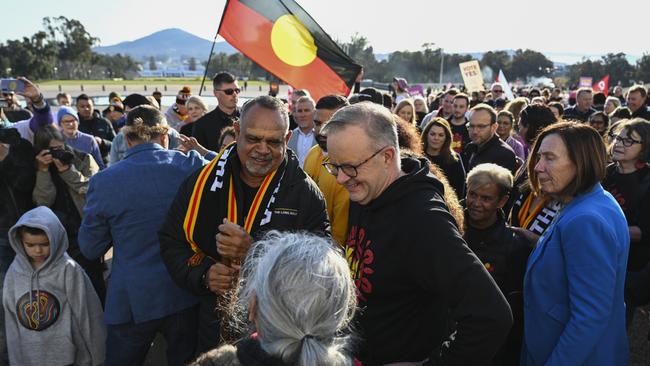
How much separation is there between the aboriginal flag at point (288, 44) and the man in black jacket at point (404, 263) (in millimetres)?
3840

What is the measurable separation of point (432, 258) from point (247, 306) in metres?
0.62

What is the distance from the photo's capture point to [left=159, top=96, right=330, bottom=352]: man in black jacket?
7.58 feet

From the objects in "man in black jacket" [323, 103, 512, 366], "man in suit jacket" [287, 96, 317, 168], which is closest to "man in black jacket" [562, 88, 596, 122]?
"man in suit jacket" [287, 96, 317, 168]

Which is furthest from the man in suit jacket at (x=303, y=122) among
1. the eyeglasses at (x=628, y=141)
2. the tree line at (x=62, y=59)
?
the tree line at (x=62, y=59)

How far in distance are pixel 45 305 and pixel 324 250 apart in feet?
7.92

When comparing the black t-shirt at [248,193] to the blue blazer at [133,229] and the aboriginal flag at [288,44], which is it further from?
the aboriginal flag at [288,44]

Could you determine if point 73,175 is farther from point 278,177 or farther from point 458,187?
point 458,187

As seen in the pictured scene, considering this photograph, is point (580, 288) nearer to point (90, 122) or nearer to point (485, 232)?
point (485, 232)

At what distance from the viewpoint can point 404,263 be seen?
169 centimetres

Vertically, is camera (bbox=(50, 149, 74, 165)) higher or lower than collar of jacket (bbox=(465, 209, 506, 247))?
higher

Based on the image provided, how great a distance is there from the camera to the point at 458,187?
4.76 metres

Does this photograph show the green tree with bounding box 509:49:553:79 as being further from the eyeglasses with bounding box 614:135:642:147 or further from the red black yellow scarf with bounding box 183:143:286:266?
the red black yellow scarf with bounding box 183:143:286:266

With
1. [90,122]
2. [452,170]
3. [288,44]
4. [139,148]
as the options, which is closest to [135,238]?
[139,148]

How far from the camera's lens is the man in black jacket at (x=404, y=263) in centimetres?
152
